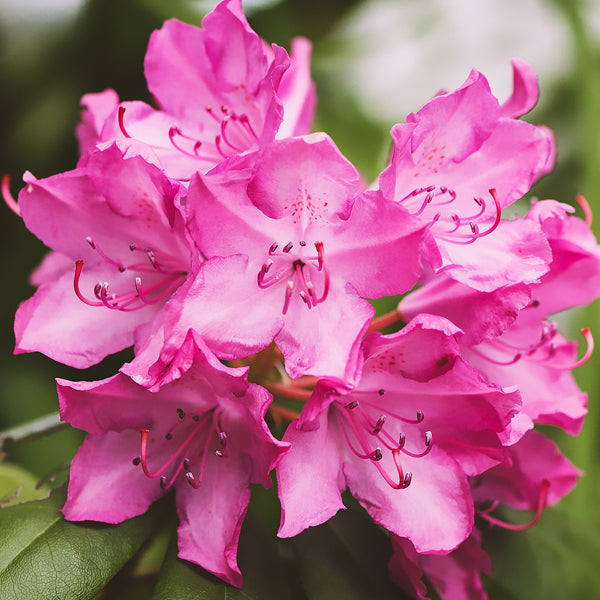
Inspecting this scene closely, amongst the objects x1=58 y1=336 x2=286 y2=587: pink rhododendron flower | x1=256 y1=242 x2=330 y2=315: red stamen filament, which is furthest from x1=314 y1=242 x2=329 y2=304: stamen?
A: x1=58 y1=336 x2=286 y2=587: pink rhododendron flower

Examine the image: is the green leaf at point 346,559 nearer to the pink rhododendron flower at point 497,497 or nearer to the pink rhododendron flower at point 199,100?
the pink rhododendron flower at point 497,497

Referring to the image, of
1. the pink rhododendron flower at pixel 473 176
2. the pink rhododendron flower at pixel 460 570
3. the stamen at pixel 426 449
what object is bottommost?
the pink rhododendron flower at pixel 460 570

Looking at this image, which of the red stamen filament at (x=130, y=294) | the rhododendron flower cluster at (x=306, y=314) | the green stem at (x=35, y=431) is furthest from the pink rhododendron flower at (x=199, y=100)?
the green stem at (x=35, y=431)

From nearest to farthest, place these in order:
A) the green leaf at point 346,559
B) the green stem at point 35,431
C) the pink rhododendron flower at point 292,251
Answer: the pink rhododendron flower at point 292,251 → the green leaf at point 346,559 → the green stem at point 35,431

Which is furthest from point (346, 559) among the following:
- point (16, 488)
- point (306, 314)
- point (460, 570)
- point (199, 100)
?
point (199, 100)

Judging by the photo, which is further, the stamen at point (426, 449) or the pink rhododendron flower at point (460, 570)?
the pink rhododendron flower at point (460, 570)

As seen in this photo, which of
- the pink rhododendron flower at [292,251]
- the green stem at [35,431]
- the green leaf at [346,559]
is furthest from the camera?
the green stem at [35,431]

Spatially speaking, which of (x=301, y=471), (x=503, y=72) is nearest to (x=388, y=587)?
(x=301, y=471)

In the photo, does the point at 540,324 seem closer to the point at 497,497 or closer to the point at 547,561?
the point at 497,497
